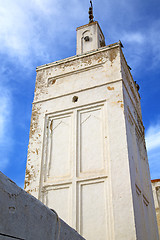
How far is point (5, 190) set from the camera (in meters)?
1.94

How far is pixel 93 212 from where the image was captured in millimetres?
6906

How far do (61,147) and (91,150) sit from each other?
1.06 meters

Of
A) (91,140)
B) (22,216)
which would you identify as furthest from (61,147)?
(22,216)

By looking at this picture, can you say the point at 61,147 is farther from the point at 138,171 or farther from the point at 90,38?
the point at 90,38

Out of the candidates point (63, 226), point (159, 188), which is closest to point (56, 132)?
point (63, 226)

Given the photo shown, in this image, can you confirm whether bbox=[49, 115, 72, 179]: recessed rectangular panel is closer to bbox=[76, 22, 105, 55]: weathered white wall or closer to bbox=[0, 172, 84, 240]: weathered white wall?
bbox=[76, 22, 105, 55]: weathered white wall

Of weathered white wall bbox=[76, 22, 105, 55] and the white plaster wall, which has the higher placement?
weathered white wall bbox=[76, 22, 105, 55]

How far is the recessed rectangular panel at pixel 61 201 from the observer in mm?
7224

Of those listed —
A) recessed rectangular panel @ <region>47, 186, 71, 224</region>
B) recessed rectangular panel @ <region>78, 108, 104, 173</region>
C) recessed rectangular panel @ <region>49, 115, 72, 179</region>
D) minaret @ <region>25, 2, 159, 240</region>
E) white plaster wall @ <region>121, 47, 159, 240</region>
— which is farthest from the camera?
recessed rectangular panel @ <region>49, 115, 72, 179</region>

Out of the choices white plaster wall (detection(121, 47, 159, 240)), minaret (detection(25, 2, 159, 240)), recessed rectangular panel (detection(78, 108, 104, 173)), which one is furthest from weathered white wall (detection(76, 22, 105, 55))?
recessed rectangular panel (detection(78, 108, 104, 173))

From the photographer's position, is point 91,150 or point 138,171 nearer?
point 91,150

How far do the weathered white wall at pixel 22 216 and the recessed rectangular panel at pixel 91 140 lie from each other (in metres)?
5.01

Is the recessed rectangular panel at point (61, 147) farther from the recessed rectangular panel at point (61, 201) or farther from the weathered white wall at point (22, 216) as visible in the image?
the weathered white wall at point (22, 216)

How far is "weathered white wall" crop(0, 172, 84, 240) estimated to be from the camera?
191 cm
